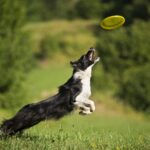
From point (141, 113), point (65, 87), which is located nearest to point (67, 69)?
point (141, 113)

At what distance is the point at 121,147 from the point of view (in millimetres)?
10438

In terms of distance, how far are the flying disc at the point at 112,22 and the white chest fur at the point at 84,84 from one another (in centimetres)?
180

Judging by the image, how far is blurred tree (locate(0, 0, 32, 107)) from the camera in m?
37.6

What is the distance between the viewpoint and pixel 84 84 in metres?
12.2

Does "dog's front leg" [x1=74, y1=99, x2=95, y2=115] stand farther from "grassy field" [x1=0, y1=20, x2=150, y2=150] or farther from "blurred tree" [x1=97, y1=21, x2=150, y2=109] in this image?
"blurred tree" [x1=97, y1=21, x2=150, y2=109]

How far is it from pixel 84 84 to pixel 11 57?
25.9 m

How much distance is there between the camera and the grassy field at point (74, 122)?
10.6 metres

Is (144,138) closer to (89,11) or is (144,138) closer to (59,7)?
(89,11)

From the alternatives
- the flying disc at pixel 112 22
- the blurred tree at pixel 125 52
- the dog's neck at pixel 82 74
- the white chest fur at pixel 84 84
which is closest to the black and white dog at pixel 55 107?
the white chest fur at pixel 84 84

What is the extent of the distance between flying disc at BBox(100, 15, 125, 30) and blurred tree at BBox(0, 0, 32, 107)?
23189 mm

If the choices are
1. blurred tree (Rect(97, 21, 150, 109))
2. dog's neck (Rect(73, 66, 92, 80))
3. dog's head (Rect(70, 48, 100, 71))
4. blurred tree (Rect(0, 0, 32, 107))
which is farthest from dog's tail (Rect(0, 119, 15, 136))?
blurred tree (Rect(97, 21, 150, 109))

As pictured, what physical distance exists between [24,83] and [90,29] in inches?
1816

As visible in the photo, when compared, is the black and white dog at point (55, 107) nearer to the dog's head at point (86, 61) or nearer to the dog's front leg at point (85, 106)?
the dog's front leg at point (85, 106)

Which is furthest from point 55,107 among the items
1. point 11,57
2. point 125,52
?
point 125,52
